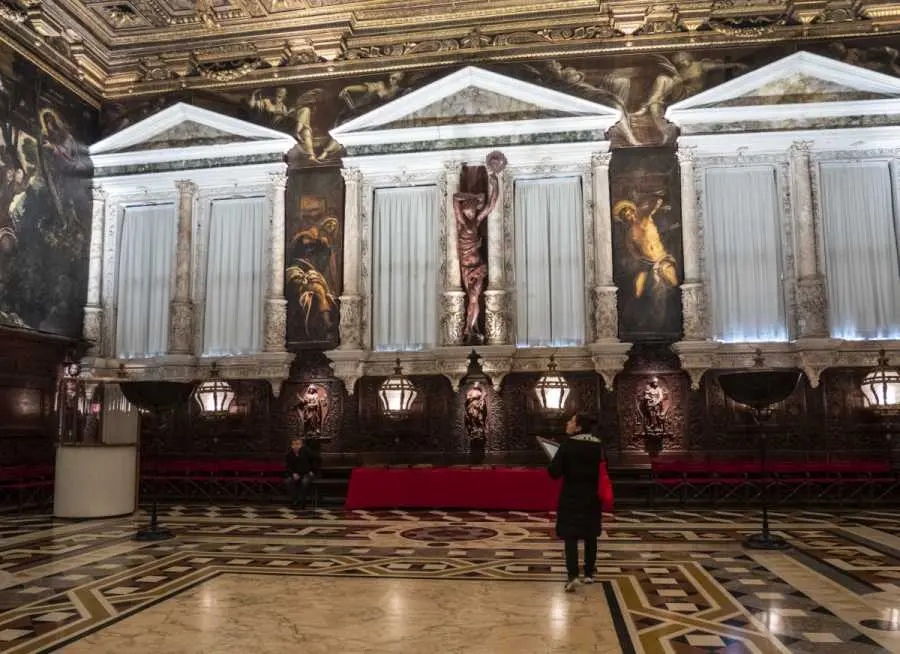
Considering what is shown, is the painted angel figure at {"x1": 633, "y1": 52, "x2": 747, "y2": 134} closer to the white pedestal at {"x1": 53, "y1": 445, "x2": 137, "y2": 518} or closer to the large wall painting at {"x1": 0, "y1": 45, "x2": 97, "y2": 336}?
the white pedestal at {"x1": 53, "y1": 445, "x2": 137, "y2": 518}

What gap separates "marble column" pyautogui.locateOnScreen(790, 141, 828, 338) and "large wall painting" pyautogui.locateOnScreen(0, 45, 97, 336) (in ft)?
48.5

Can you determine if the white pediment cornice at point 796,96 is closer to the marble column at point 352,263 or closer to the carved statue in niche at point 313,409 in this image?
the marble column at point 352,263

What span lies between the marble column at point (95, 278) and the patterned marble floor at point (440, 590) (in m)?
7.06

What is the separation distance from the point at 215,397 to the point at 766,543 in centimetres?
1007

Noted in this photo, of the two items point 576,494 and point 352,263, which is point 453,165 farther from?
point 576,494

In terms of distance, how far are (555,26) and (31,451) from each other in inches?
525

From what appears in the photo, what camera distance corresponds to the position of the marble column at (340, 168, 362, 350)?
15859 mm

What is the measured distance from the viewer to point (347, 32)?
1667cm

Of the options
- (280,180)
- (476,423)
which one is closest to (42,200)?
(280,180)

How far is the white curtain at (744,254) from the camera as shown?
1520 cm

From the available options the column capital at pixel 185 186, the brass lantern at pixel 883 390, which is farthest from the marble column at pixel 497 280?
the column capital at pixel 185 186

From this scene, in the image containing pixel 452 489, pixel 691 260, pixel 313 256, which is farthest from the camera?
pixel 313 256

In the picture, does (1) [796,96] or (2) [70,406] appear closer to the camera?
(1) [796,96]

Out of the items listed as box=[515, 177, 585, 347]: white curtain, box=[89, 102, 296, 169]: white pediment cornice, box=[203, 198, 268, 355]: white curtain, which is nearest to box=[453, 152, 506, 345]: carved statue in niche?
box=[515, 177, 585, 347]: white curtain
